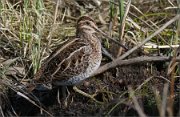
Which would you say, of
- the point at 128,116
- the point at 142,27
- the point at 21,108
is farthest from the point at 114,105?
the point at 142,27

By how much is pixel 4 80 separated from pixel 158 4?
2.57 metres

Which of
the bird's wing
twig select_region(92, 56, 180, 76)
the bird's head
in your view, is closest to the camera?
the bird's wing

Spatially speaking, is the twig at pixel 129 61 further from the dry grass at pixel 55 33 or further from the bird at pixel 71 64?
the bird at pixel 71 64

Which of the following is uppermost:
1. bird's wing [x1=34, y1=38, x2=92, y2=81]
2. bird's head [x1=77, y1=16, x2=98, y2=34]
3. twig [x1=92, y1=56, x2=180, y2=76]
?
bird's head [x1=77, y1=16, x2=98, y2=34]

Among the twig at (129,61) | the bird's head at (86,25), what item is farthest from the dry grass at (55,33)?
the bird's head at (86,25)

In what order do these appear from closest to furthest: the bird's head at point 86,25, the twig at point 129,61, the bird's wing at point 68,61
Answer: the bird's wing at point 68,61
the bird's head at point 86,25
the twig at point 129,61

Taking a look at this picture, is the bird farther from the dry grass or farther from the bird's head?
the dry grass

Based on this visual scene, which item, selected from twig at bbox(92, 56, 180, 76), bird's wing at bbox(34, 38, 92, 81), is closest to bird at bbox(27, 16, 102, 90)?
bird's wing at bbox(34, 38, 92, 81)

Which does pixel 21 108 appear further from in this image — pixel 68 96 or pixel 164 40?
pixel 164 40

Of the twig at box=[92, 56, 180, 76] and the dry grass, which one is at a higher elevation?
the dry grass

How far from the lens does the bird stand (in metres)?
5.14

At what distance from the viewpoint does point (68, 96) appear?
541 centimetres

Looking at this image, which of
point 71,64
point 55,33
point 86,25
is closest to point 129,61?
point 86,25

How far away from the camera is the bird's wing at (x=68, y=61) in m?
5.14
